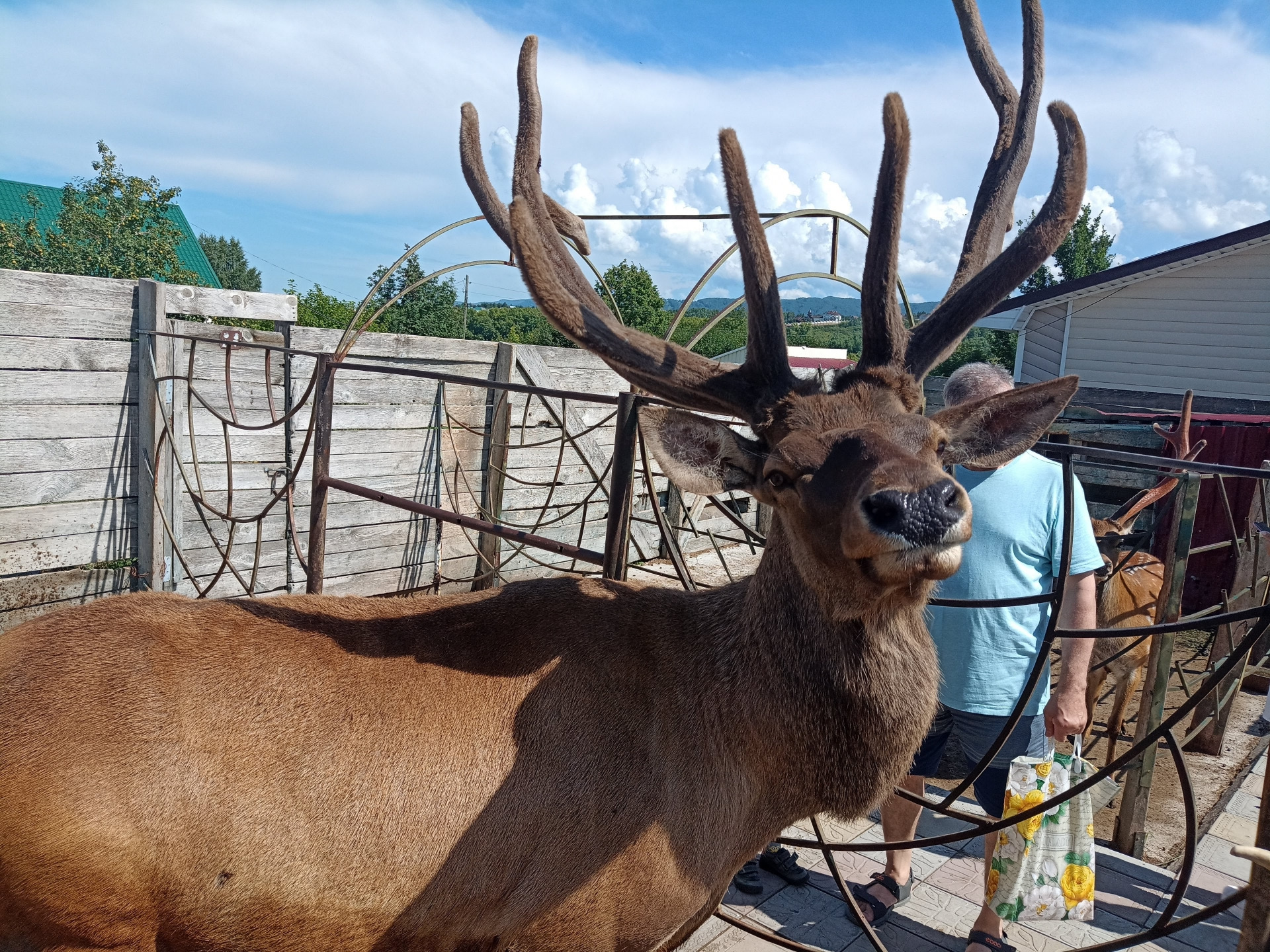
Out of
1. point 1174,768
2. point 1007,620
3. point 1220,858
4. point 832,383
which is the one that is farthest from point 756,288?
point 1174,768

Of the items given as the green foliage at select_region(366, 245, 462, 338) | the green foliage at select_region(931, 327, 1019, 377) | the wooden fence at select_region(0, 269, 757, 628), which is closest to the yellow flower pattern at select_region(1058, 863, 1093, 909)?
the wooden fence at select_region(0, 269, 757, 628)

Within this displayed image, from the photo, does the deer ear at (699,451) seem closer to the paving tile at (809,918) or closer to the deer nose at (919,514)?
the deer nose at (919,514)

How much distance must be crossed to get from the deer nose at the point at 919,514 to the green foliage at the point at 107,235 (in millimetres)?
21214

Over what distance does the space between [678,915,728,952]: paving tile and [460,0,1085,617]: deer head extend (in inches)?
77.3

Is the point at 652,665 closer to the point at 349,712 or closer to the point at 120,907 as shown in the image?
the point at 349,712

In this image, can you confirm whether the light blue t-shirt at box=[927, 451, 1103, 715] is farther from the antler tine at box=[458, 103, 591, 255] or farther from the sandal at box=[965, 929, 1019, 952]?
the antler tine at box=[458, 103, 591, 255]

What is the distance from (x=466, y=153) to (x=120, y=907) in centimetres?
307

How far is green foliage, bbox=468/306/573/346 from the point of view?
44428 mm

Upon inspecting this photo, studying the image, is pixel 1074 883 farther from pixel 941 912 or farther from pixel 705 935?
pixel 705 935

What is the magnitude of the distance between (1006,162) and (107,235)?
21.6 meters

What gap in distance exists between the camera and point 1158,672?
15.0ft

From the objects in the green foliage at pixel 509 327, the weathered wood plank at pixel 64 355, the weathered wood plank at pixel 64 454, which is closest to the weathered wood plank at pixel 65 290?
the weathered wood plank at pixel 64 355

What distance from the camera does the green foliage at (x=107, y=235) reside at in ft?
60.0

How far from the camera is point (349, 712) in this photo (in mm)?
2443
